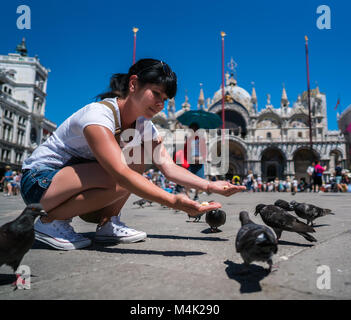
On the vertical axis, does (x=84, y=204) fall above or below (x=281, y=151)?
below

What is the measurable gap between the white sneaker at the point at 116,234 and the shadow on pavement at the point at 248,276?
33.2 inches

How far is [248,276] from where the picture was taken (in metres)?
1.24

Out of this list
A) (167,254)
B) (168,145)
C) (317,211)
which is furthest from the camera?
(168,145)

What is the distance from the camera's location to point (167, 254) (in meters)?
1.65

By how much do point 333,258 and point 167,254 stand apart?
1023 millimetres

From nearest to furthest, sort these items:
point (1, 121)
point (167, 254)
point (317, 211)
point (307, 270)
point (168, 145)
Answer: point (307, 270)
point (167, 254)
point (317, 211)
point (1, 121)
point (168, 145)

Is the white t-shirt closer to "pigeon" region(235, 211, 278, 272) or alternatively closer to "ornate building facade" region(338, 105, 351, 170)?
"pigeon" region(235, 211, 278, 272)

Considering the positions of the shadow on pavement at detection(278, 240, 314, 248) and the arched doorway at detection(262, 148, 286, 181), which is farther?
the arched doorway at detection(262, 148, 286, 181)

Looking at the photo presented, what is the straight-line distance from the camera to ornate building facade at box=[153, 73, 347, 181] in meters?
29.4

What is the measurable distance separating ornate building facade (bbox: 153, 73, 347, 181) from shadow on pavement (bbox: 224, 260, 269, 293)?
2749 cm

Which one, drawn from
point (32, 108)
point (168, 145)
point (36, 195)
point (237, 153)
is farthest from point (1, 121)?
point (36, 195)

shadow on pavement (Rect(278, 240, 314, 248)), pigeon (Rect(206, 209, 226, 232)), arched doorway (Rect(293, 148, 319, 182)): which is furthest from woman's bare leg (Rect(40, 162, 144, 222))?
arched doorway (Rect(293, 148, 319, 182))
